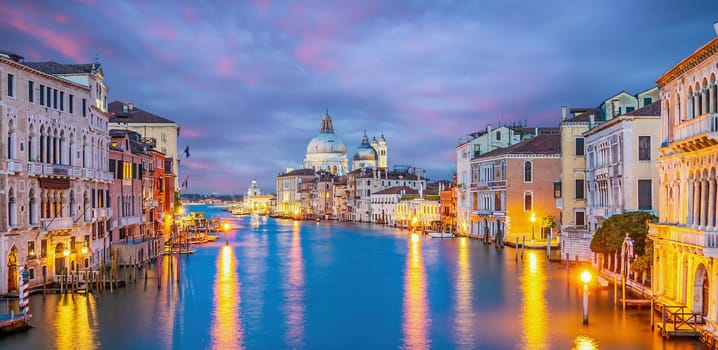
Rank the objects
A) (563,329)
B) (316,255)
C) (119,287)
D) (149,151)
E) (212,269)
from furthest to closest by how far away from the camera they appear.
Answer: (316,255), (149,151), (212,269), (119,287), (563,329)

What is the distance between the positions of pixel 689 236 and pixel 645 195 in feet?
34.5

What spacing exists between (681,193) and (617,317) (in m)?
3.83

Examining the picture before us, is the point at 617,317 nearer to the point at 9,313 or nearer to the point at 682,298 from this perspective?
the point at 682,298

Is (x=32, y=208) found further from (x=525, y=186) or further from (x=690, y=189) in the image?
(x=525, y=186)

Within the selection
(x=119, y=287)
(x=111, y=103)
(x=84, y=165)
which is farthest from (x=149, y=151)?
(x=111, y=103)

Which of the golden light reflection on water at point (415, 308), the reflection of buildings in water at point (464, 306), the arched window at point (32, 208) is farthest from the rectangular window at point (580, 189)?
the arched window at point (32, 208)

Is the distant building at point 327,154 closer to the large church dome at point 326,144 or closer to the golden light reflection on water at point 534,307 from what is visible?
the large church dome at point 326,144

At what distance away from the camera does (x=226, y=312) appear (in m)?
21.0

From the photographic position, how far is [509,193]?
44.7 metres

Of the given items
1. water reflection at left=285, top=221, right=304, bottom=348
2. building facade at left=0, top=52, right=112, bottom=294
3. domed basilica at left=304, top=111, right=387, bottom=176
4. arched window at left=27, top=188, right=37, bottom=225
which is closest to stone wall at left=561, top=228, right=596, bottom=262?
water reflection at left=285, top=221, right=304, bottom=348

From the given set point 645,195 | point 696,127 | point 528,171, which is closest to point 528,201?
point 528,171

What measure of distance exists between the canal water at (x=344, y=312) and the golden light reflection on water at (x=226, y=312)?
30 mm

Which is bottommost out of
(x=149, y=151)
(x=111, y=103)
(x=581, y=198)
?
(x=581, y=198)

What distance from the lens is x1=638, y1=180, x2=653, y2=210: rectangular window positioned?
83.9 ft
